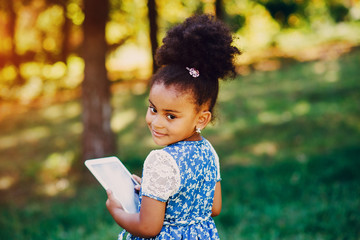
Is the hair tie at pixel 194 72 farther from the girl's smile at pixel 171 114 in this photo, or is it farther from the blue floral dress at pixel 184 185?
the blue floral dress at pixel 184 185

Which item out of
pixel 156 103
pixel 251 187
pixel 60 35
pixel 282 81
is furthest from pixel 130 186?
pixel 60 35

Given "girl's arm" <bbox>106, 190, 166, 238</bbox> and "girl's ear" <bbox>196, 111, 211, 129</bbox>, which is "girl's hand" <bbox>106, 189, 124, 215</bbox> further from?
"girl's ear" <bbox>196, 111, 211, 129</bbox>

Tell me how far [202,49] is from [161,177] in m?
0.60

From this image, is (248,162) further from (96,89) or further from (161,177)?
(161,177)

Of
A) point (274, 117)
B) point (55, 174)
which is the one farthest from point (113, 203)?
point (274, 117)

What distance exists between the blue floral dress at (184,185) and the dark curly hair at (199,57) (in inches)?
9.7

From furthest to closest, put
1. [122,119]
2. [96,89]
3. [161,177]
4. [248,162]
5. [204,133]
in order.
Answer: [122,119] → [204,133] → [248,162] → [96,89] → [161,177]

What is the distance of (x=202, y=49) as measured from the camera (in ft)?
6.16

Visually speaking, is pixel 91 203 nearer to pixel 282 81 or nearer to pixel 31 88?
pixel 282 81

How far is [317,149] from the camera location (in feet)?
20.7

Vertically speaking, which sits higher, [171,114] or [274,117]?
[171,114]

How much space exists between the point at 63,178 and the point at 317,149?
12.5 ft

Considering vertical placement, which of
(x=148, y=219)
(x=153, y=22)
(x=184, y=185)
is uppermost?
(x=153, y=22)

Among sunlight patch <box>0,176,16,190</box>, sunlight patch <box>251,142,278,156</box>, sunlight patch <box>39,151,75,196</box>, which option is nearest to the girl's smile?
sunlight patch <box>39,151,75,196</box>
